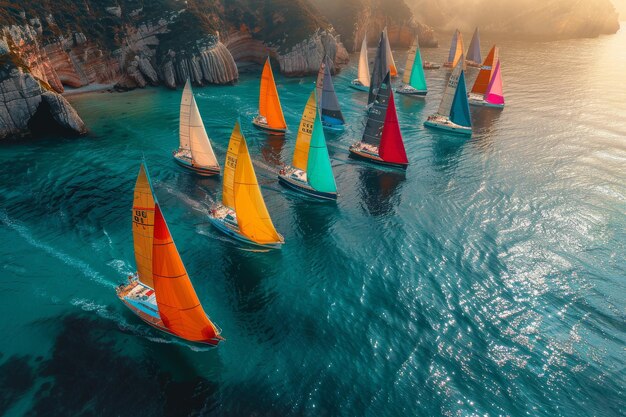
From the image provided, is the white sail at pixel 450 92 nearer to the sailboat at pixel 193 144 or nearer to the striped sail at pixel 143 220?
the sailboat at pixel 193 144

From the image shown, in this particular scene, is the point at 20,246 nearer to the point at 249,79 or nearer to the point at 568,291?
the point at 568,291

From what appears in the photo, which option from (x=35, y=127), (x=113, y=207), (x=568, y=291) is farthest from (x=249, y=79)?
(x=568, y=291)

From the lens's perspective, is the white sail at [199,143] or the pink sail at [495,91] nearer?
the white sail at [199,143]

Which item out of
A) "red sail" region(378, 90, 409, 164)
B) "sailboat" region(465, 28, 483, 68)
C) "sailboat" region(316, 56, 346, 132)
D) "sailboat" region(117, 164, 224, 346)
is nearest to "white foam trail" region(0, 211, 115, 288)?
"sailboat" region(117, 164, 224, 346)

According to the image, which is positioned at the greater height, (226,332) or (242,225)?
(242,225)

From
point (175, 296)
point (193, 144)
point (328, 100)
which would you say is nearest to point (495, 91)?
point (328, 100)

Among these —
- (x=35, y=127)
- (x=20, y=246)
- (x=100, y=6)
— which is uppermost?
(x=100, y=6)

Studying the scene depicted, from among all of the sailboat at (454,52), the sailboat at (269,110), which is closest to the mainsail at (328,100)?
the sailboat at (269,110)
